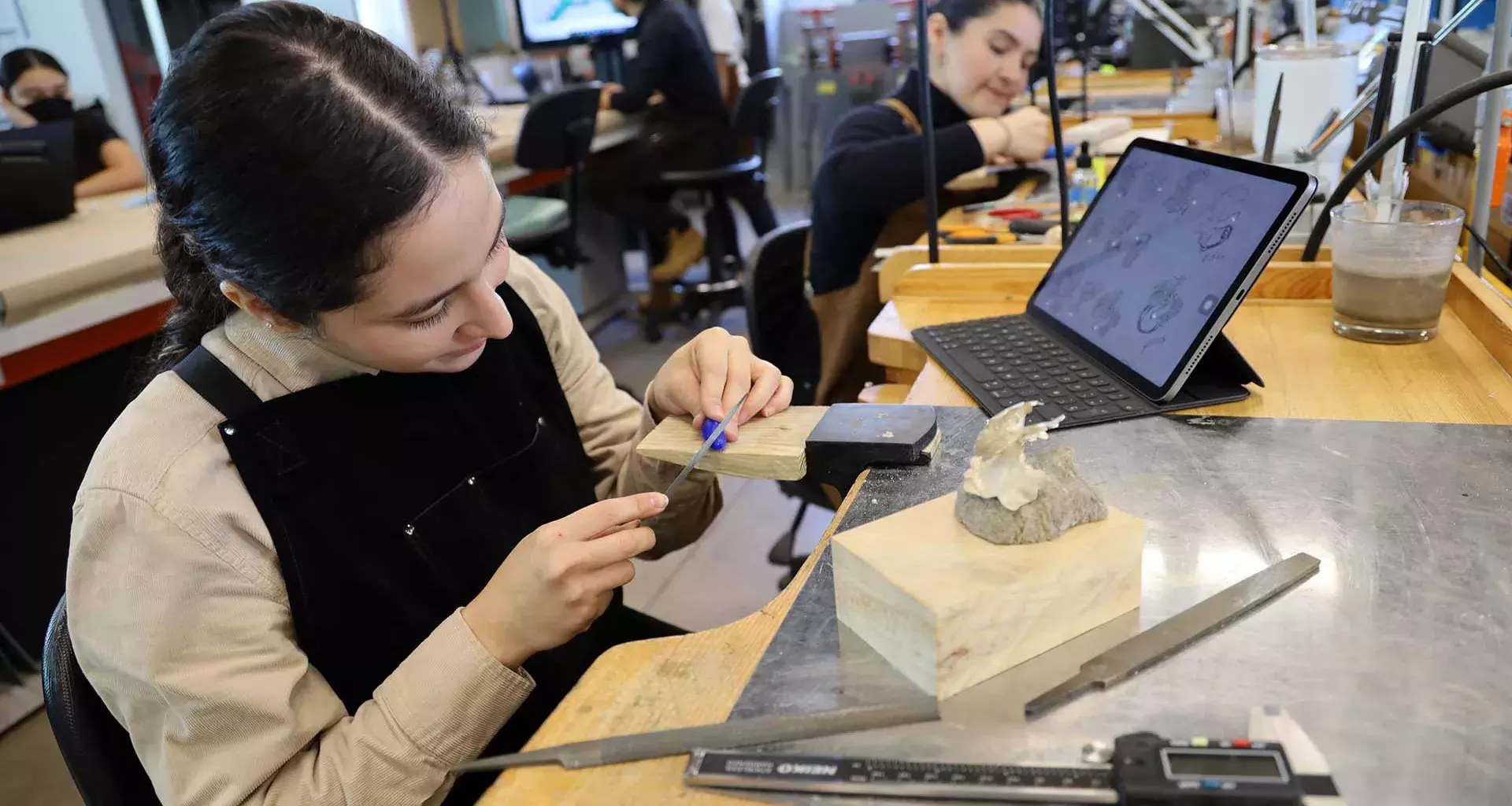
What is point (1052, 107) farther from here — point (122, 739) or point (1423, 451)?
point (122, 739)

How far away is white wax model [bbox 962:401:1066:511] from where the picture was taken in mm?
547

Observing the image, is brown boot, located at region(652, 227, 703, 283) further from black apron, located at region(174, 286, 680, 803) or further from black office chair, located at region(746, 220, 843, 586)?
black apron, located at region(174, 286, 680, 803)

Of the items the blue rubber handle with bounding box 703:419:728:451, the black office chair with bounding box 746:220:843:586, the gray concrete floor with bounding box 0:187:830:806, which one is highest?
the blue rubber handle with bounding box 703:419:728:451

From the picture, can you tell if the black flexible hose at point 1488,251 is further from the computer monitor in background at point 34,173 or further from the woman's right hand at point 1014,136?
the computer monitor in background at point 34,173

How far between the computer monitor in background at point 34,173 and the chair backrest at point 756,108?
201 centimetres

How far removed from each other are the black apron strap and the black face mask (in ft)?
7.91

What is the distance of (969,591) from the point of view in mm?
508

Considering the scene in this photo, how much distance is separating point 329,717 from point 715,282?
304 cm

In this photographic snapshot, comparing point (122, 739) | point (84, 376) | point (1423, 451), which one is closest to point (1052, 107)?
point (1423, 451)

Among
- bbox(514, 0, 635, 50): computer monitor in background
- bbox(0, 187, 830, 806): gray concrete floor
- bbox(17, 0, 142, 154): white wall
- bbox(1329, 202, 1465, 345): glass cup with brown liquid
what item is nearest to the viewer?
bbox(1329, 202, 1465, 345): glass cup with brown liquid

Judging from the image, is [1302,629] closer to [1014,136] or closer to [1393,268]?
[1393,268]

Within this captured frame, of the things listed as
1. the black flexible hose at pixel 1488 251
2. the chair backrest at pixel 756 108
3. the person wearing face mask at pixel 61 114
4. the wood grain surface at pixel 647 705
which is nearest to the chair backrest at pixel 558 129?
the chair backrest at pixel 756 108

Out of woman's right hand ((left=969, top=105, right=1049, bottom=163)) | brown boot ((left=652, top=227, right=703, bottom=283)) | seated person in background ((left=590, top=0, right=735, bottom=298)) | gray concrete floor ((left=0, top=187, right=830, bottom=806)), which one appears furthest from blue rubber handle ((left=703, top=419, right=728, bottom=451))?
brown boot ((left=652, top=227, right=703, bottom=283))

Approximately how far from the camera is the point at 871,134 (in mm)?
1865
